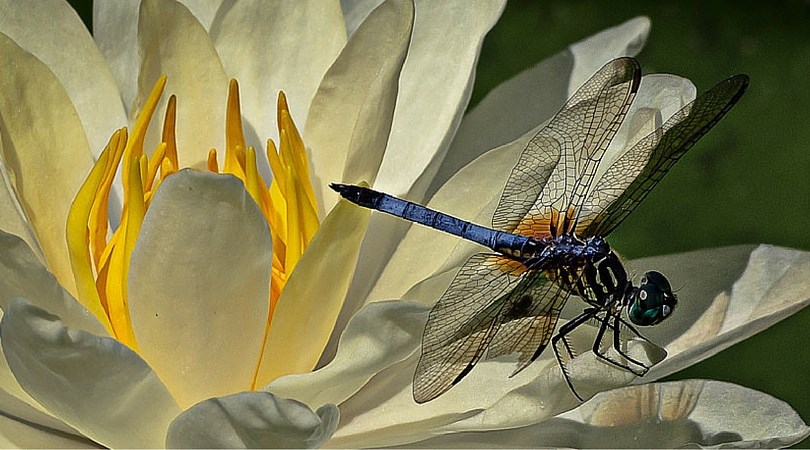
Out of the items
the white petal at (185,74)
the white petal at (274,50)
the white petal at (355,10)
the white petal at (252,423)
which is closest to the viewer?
the white petal at (252,423)

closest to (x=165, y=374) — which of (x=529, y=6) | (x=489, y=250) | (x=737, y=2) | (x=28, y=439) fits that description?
(x=28, y=439)

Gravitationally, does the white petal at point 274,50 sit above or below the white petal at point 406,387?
above

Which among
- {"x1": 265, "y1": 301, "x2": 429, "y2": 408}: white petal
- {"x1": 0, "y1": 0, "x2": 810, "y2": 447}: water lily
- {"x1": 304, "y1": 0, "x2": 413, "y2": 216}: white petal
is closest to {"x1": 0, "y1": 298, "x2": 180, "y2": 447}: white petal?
{"x1": 0, "y1": 0, "x2": 810, "y2": 447}: water lily

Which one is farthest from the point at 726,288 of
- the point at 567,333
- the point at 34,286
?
the point at 34,286

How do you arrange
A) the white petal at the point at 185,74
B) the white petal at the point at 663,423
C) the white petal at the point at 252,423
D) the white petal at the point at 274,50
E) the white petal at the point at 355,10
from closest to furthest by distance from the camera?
the white petal at the point at 252,423 < the white petal at the point at 663,423 < the white petal at the point at 185,74 < the white petal at the point at 274,50 < the white petal at the point at 355,10

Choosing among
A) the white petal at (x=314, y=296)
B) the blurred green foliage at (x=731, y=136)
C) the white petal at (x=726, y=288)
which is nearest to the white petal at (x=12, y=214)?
the white petal at (x=314, y=296)

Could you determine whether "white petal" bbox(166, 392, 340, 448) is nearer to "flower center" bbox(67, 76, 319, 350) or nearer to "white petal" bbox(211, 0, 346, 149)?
"flower center" bbox(67, 76, 319, 350)

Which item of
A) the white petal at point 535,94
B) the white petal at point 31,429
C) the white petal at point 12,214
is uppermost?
the white petal at point 535,94

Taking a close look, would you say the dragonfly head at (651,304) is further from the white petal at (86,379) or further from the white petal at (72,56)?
the white petal at (72,56)
